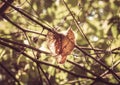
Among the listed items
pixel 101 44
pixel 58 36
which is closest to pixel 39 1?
pixel 101 44

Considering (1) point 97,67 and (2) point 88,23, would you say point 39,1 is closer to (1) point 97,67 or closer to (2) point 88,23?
(2) point 88,23

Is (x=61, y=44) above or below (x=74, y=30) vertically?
below

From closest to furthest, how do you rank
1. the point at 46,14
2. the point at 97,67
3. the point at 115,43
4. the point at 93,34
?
the point at 115,43, the point at 97,67, the point at 93,34, the point at 46,14

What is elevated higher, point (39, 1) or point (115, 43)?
point (39, 1)

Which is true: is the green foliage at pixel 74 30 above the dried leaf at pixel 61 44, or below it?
above

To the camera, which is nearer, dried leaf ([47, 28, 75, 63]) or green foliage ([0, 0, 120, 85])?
dried leaf ([47, 28, 75, 63])

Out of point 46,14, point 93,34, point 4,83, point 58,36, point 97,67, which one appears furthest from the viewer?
point 4,83

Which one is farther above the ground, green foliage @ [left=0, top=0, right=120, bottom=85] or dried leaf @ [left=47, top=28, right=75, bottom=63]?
green foliage @ [left=0, top=0, right=120, bottom=85]

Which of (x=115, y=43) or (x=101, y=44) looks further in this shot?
(x=101, y=44)

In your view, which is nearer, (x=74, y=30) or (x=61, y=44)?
(x=61, y=44)

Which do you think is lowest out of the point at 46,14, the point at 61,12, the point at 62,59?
the point at 62,59

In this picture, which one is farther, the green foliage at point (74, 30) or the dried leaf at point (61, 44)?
the green foliage at point (74, 30)
